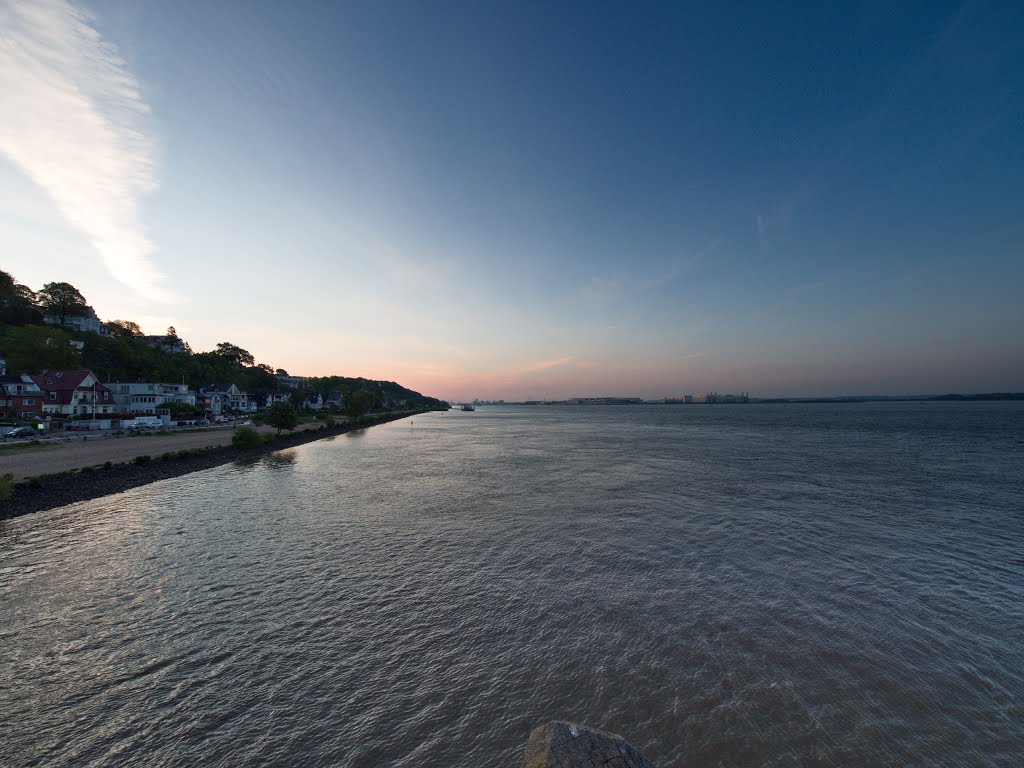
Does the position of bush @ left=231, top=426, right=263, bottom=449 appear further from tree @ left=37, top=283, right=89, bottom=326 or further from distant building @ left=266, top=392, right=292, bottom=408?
tree @ left=37, top=283, right=89, bottom=326

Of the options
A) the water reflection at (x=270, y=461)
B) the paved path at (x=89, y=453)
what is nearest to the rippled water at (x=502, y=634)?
the paved path at (x=89, y=453)

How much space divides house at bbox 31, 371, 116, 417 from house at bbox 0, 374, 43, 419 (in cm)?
131

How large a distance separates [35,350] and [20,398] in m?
29.3

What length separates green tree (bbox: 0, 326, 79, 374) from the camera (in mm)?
77719

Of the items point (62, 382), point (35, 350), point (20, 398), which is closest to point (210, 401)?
point (35, 350)

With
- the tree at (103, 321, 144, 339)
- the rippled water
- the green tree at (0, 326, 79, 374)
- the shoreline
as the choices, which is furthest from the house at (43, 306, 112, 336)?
the rippled water

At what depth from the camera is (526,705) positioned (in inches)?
283

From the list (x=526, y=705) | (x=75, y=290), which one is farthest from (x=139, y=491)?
(x=75, y=290)

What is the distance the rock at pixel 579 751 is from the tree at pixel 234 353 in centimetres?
19657

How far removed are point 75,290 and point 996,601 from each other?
184 metres

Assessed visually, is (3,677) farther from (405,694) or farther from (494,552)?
(494,552)

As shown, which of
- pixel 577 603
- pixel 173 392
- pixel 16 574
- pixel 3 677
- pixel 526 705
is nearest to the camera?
pixel 526 705

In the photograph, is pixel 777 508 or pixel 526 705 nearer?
pixel 526 705

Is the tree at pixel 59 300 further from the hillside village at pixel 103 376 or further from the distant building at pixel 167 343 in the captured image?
the distant building at pixel 167 343
